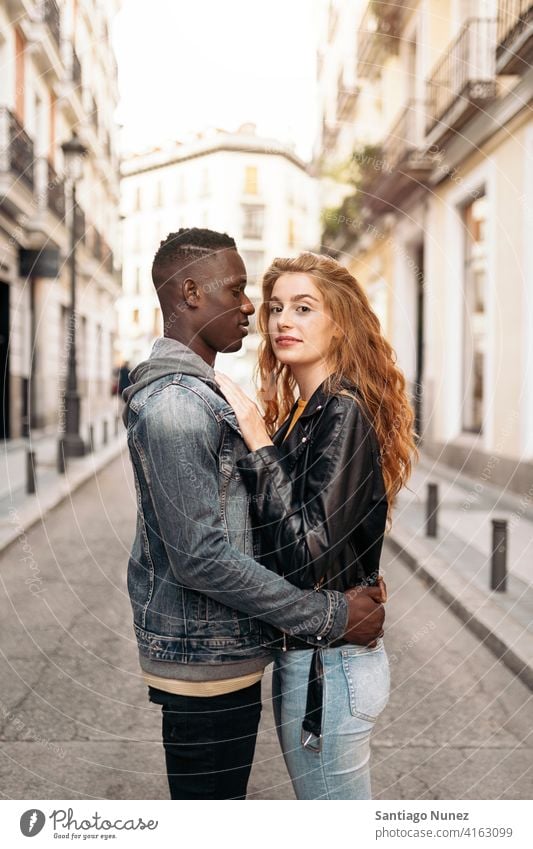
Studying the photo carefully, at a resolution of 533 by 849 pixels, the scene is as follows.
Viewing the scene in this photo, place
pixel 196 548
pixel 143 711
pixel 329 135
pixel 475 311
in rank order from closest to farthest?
pixel 196 548 < pixel 329 135 < pixel 143 711 < pixel 475 311

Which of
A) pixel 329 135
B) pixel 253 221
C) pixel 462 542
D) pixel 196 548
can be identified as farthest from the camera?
pixel 462 542

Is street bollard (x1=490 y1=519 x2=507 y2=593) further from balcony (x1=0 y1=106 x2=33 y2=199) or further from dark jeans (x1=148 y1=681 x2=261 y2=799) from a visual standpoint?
balcony (x1=0 y1=106 x2=33 y2=199)

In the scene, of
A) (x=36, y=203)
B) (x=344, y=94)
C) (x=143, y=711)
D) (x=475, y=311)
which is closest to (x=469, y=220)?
(x=475, y=311)

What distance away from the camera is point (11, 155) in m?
15.4

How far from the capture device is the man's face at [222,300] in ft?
5.78

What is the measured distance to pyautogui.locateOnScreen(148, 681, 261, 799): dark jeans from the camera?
182cm

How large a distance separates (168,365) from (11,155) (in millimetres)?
15186

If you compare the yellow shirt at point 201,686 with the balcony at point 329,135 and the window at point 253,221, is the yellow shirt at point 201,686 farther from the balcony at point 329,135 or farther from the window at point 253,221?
the balcony at point 329,135

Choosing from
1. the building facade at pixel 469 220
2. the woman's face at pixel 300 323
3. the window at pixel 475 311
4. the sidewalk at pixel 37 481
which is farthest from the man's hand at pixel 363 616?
the window at pixel 475 311

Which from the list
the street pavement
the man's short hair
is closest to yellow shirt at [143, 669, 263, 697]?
the street pavement

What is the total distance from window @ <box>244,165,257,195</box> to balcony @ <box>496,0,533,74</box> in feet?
25.5

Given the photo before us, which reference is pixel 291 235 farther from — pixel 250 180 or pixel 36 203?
pixel 36 203
